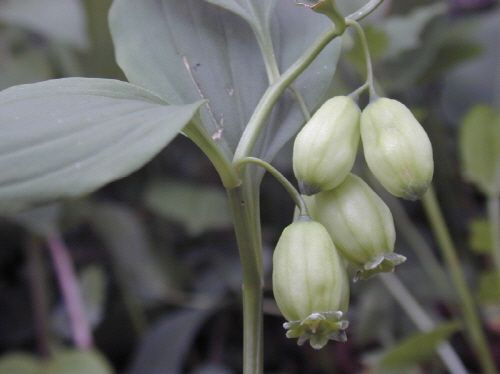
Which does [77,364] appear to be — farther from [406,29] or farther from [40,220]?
[406,29]

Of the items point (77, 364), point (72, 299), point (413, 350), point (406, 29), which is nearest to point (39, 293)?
point (72, 299)

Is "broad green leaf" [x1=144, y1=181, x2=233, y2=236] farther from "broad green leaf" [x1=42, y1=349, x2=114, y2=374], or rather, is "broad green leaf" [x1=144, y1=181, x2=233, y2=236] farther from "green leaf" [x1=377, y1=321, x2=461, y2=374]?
"green leaf" [x1=377, y1=321, x2=461, y2=374]

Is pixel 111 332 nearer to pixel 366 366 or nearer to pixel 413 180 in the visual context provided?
pixel 366 366

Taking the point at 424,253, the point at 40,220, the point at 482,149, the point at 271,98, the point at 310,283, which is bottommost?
the point at 424,253

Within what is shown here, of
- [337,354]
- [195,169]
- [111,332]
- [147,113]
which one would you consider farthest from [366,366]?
[147,113]

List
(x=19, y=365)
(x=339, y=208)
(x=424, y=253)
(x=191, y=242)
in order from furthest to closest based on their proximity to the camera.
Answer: (x=191, y=242) < (x=424, y=253) < (x=19, y=365) < (x=339, y=208)

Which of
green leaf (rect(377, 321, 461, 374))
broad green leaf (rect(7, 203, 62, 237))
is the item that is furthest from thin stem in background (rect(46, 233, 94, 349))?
green leaf (rect(377, 321, 461, 374))
